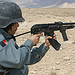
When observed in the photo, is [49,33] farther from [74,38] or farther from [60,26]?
[74,38]

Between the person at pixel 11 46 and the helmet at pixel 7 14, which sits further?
the helmet at pixel 7 14

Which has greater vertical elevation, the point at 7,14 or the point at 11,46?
the point at 7,14

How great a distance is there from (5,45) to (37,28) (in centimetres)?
92

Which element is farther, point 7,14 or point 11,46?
point 7,14

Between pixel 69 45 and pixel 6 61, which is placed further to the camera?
pixel 69 45

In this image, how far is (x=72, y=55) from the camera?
7.22 meters

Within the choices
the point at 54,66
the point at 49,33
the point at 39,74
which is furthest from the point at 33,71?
the point at 49,33

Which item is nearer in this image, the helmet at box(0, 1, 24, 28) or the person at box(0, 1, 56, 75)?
the person at box(0, 1, 56, 75)

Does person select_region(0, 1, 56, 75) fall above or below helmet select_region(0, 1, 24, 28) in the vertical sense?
below

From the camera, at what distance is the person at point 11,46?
7.32 feet

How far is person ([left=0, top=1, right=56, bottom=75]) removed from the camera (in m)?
2.23

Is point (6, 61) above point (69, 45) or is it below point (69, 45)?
above

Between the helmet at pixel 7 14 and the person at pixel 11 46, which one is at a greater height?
the helmet at pixel 7 14

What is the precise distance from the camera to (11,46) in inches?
89.8
